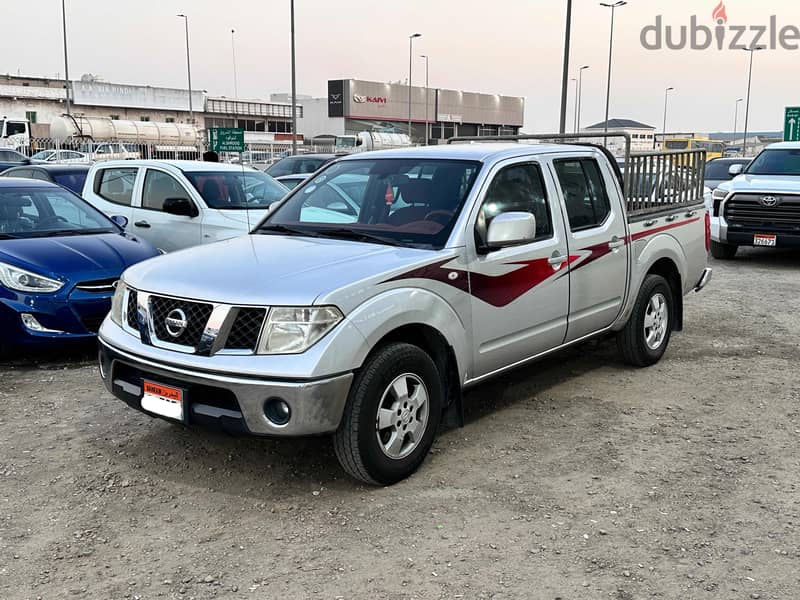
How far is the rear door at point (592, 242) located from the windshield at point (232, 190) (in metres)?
4.65

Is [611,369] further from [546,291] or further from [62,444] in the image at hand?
[62,444]

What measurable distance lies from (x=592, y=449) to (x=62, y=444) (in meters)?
3.23

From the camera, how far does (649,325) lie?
6605 mm

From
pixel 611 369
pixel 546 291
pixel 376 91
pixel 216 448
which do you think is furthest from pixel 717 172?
pixel 376 91

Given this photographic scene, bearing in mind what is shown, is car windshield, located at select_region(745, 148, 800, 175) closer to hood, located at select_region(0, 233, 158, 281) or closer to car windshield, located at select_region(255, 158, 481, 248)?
car windshield, located at select_region(255, 158, 481, 248)

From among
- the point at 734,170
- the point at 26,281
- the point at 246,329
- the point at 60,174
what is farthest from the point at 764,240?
the point at 60,174

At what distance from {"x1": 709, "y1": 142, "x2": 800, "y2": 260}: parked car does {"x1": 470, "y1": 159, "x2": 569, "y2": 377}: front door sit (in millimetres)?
8339

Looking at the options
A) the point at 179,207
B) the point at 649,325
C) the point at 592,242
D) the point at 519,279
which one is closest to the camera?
the point at 519,279

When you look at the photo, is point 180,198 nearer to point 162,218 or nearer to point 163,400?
point 162,218

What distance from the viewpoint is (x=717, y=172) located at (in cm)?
1931

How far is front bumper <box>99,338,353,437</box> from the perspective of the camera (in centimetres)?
372

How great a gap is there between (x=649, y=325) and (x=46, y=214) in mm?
5617

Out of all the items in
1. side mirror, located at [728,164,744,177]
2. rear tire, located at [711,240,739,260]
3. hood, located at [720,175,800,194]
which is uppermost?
side mirror, located at [728,164,744,177]

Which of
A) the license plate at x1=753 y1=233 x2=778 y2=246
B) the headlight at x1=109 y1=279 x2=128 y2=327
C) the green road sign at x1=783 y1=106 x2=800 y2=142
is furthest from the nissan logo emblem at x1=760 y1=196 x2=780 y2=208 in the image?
the green road sign at x1=783 y1=106 x2=800 y2=142
